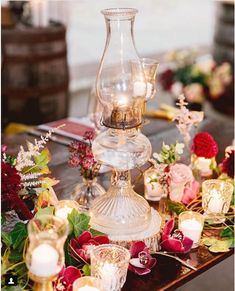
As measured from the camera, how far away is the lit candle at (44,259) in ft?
4.31

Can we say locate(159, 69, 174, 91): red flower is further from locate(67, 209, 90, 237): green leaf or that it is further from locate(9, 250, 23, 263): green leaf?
locate(9, 250, 23, 263): green leaf

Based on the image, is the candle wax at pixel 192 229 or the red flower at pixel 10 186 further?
the candle wax at pixel 192 229

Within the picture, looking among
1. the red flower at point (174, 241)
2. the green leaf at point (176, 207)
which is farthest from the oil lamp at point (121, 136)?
the green leaf at point (176, 207)

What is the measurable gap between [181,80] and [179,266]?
2.66 meters

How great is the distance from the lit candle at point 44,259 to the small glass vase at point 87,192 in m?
0.60

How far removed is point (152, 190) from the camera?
199 centimetres

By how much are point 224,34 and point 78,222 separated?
142 inches

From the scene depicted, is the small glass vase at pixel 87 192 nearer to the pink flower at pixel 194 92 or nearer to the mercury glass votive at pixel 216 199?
the mercury glass votive at pixel 216 199

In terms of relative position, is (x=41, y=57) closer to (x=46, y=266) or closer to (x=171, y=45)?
(x=46, y=266)

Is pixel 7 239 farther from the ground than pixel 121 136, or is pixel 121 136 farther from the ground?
pixel 121 136

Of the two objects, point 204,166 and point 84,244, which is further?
point 204,166

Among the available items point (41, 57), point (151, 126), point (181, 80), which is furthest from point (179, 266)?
point (181, 80)

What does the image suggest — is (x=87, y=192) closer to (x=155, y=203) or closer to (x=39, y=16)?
(x=155, y=203)

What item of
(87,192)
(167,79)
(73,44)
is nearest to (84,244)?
(87,192)
